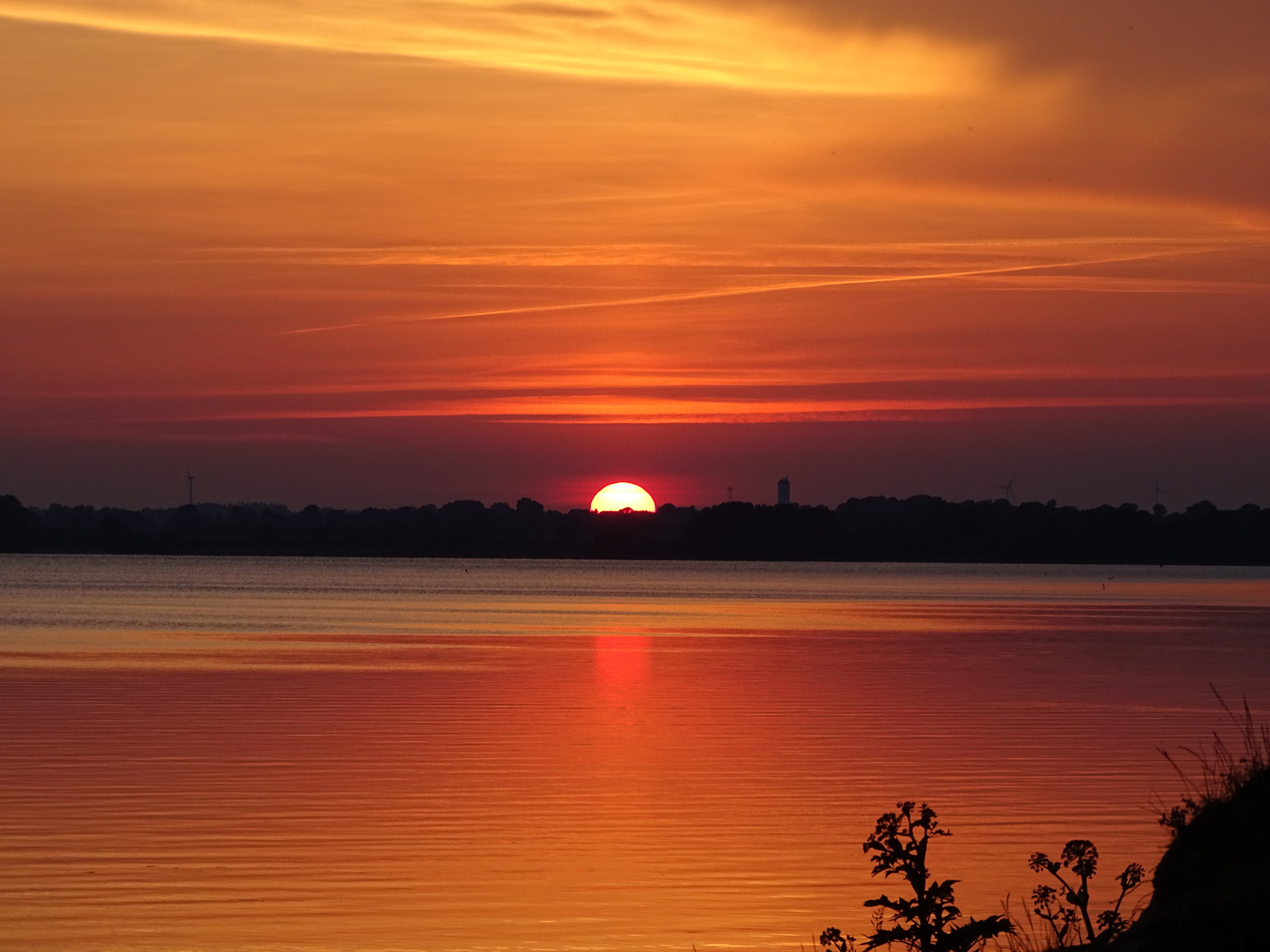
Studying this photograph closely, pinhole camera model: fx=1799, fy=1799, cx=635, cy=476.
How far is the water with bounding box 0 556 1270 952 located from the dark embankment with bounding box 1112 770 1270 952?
601cm

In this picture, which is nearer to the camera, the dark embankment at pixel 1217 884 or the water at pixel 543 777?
the dark embankment at pixel 1217 884

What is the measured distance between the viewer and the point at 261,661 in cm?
4759

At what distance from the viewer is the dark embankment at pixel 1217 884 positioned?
7875mm

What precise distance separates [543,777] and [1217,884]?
16260mm

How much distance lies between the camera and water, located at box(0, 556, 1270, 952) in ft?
52.0

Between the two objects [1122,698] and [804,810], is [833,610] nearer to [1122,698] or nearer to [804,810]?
[1122,698]

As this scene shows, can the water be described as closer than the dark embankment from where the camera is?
No

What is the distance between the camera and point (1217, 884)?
334 inches

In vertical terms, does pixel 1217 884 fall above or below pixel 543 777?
below

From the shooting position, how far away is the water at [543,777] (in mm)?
15852

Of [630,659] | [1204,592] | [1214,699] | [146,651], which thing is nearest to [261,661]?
[146,651]

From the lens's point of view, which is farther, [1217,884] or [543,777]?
[543,777]

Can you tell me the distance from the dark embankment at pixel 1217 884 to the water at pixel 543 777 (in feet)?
19.7

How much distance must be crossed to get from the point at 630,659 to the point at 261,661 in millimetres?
10176
